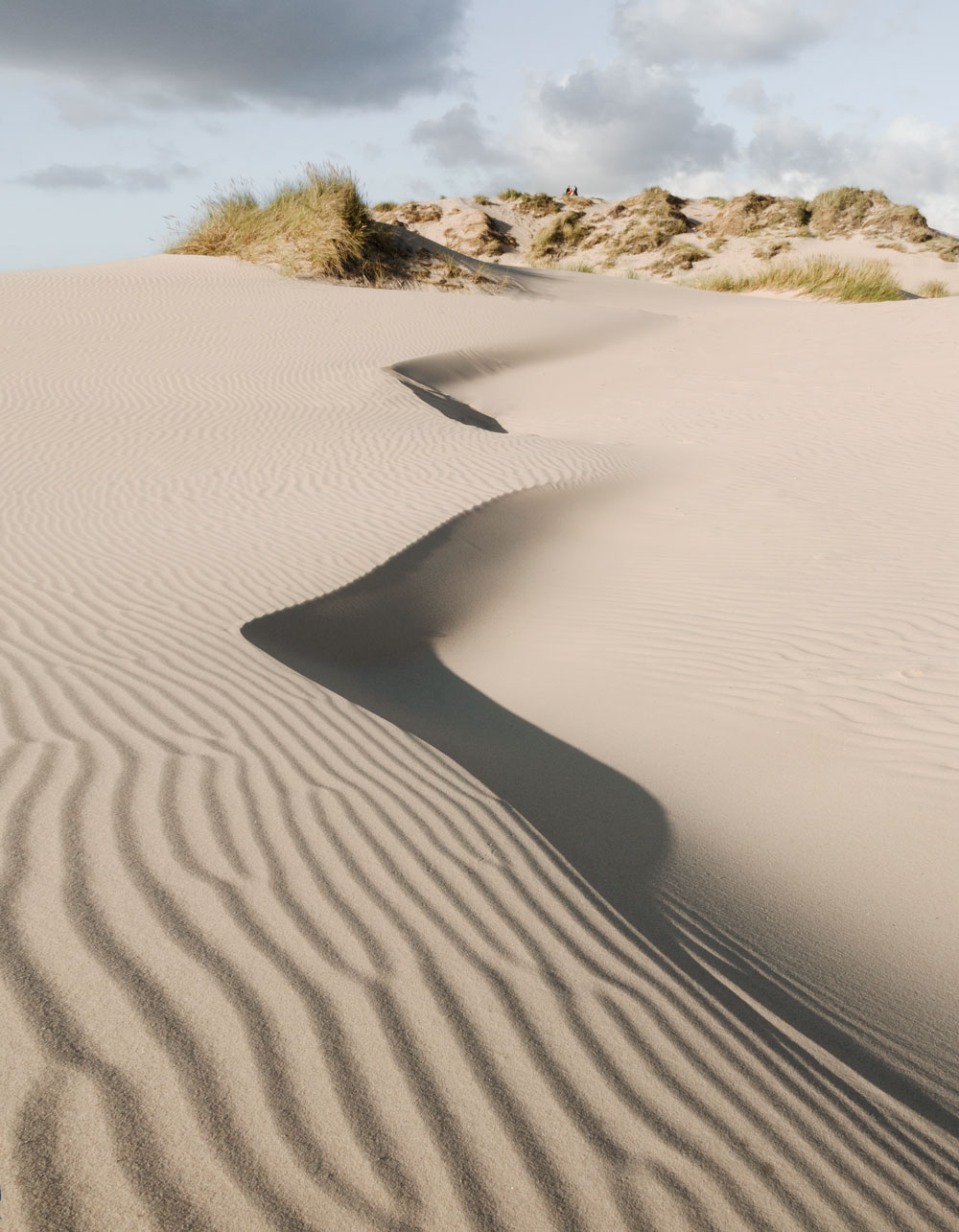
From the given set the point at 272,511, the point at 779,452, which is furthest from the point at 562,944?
the point at 779,452

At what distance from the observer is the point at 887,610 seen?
5508mm

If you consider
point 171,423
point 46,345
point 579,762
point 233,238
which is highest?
point 233,238

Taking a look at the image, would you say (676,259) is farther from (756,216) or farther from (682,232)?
(756,216)

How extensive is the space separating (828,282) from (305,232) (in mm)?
13146

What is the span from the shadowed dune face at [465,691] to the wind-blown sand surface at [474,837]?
3 centimetres

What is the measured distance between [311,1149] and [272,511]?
253 inches

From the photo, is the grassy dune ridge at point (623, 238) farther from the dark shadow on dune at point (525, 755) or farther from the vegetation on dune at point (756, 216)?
the dark shadow on dune at point (525, 755)

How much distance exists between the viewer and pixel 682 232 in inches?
1187

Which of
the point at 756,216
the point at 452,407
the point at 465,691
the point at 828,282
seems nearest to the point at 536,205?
the point at 756,216

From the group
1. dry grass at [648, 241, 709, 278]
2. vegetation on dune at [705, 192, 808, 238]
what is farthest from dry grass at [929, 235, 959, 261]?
dry grass at [648, 241, 709, 278]

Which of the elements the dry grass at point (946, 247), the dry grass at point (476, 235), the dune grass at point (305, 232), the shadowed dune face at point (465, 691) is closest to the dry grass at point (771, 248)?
the dry grass at point (946, 247)

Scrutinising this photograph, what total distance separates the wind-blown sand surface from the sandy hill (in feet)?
71.1

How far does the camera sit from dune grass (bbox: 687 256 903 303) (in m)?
20.4

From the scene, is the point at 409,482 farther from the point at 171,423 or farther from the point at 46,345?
the point at 46,345
